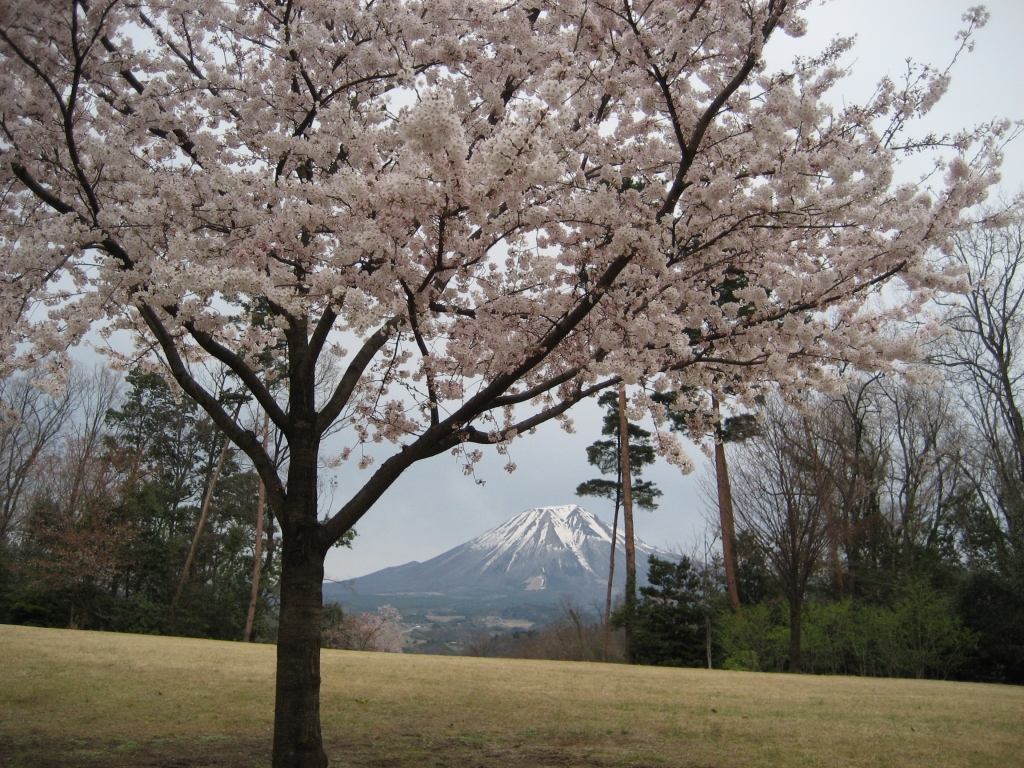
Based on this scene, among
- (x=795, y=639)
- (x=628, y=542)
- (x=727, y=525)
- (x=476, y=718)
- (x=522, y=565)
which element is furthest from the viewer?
(x=522, y=565)

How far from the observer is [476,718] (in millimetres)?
6551

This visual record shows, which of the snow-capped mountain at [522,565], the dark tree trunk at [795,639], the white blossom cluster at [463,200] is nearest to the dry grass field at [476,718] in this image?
the white blossom cluster at [463,200]

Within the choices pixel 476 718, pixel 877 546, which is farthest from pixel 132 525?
pixel 877 546

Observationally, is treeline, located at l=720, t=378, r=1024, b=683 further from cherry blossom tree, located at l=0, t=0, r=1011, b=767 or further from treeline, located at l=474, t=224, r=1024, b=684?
cherry blossom tree, located at l=0, t=0, r=1011, b=767

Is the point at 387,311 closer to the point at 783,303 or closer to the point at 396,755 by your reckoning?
the point at 783,303

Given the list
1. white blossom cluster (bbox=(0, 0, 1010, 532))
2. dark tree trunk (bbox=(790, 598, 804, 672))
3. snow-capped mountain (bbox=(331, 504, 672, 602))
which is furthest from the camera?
snow-capped mountain (bbox=(331, 504, 672, 602))

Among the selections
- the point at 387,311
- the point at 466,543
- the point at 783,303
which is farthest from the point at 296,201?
the point at 466,543

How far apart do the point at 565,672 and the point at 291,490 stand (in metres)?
8.41

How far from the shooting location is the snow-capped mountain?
412ft

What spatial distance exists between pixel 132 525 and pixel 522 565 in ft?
442

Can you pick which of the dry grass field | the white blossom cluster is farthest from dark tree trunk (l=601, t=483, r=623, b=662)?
the white blossom cluster

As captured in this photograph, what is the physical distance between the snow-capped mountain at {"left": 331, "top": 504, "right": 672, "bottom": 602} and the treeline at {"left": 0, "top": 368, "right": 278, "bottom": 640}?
99.4m

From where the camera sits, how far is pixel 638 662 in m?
18.5

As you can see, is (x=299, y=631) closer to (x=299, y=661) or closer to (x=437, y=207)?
(x=299, y=661)
